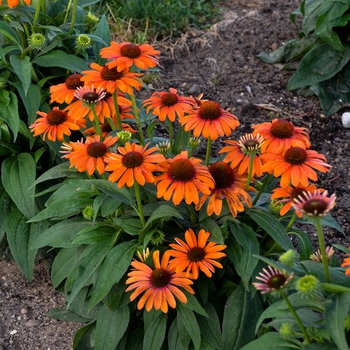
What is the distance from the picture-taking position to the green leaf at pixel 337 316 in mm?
1780

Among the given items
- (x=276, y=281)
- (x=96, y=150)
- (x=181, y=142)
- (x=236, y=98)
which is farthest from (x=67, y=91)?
(x=236, y=98)

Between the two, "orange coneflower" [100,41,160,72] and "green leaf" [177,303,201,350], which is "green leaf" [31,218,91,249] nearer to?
"green leaf" [177,303,201,350]

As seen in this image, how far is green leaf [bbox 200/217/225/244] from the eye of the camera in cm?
236

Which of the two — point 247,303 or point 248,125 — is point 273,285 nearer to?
point 247,303

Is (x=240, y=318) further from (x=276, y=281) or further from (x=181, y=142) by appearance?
(x=181, y=142)

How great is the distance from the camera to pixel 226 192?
7.77ft

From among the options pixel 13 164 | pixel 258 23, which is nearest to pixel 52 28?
pixel 13 164

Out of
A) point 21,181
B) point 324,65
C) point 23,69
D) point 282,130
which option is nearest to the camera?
point 282,130

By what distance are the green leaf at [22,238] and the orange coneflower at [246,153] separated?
3.59ft

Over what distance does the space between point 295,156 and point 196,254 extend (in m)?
0.50

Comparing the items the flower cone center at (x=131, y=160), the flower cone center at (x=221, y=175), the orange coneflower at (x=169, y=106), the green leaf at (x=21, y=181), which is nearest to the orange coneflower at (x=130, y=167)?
the flower cone center at (x=131, y=160)

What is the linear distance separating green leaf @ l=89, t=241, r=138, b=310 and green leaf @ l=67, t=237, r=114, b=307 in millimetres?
28

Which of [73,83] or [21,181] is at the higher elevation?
[73,83]

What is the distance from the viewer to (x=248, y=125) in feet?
13.5
